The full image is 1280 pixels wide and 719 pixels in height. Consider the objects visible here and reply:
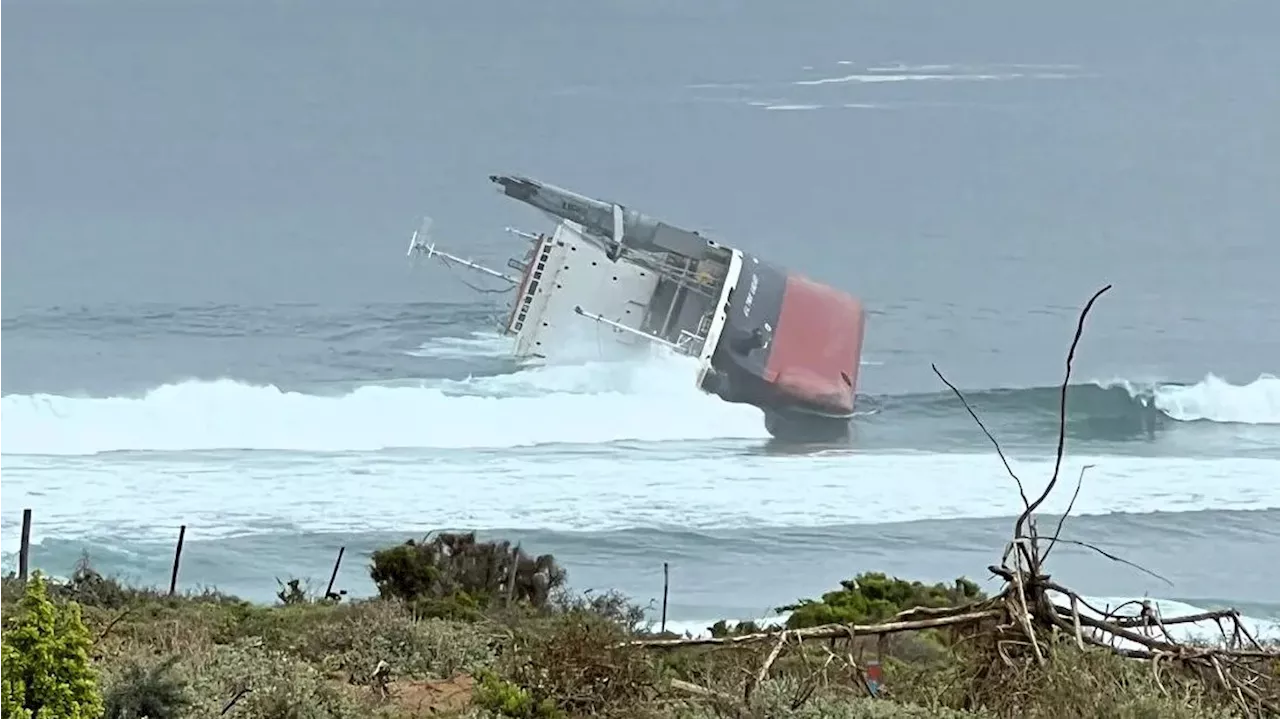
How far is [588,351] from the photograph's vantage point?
45.3ft

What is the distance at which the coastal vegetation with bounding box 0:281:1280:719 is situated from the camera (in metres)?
3.01

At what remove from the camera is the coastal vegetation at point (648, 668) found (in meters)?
3.01

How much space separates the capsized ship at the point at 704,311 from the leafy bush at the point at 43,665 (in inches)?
440

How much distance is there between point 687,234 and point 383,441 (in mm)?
3683

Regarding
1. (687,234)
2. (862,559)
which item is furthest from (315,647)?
(687,234)

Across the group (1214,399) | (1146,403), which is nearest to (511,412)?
(1146,403)

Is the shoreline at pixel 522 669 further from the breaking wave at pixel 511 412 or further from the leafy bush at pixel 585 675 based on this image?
the breaking wave at pixel 511 412

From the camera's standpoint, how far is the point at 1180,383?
14.1 meters

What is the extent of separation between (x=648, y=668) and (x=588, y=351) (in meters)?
10.1

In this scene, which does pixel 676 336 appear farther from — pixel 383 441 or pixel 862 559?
pixel 862 559

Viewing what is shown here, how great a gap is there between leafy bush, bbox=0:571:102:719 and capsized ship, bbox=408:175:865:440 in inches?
440

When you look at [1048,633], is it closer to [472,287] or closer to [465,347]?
[465,347]

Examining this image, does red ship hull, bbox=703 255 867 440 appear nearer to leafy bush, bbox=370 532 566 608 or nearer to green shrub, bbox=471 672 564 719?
leafy bush, bbox=370 532 566 608

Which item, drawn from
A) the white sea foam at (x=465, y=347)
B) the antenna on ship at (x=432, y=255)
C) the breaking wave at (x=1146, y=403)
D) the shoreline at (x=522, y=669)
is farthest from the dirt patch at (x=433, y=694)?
the antenna on ship at (x=432, y=255)
